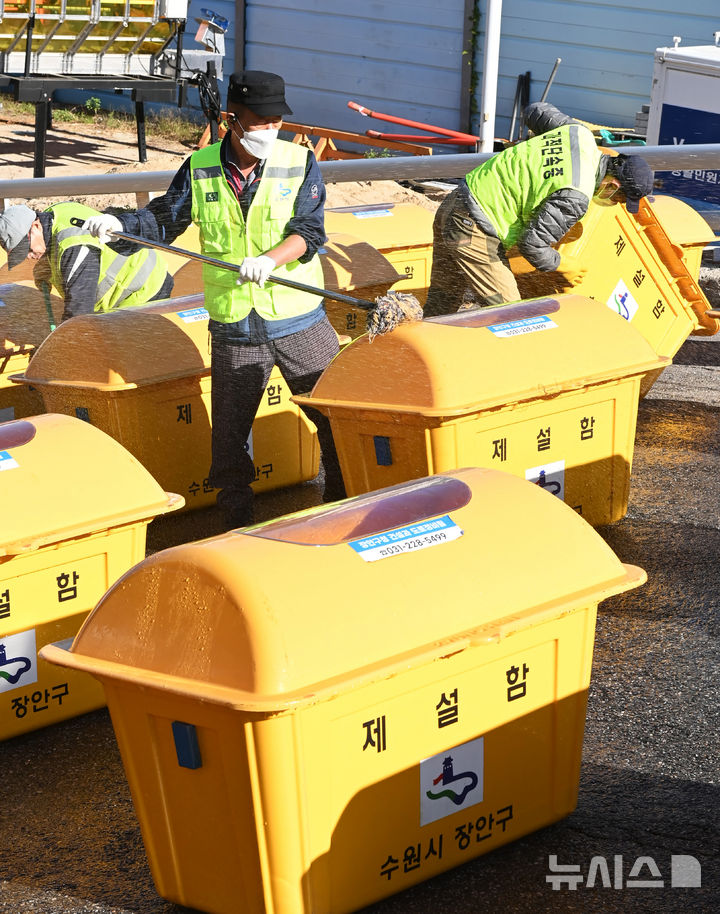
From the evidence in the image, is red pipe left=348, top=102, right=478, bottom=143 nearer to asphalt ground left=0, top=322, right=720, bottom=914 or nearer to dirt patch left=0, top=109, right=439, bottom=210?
dirt patch left=0, top=109, right=439, bottom=210

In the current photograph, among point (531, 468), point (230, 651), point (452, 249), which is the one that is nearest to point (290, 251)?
point (531, 468)

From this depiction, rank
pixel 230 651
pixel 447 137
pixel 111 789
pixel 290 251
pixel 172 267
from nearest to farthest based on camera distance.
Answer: pixel 230 651 < pixel 111 789 < pixel 290 251 < pixel 172 267 < pixel 447 137

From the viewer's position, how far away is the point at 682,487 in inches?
260

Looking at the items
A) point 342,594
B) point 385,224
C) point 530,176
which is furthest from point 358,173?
point 342,594

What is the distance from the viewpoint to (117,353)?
230 inches

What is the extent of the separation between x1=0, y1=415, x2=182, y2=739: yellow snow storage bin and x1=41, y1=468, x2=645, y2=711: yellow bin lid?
0.86 metres

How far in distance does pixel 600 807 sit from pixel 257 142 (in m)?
2.94

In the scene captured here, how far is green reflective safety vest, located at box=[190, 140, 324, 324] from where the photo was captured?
211 inches

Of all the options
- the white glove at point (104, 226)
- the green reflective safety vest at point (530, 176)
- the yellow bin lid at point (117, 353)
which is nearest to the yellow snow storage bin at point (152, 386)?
the yellow bin lid at point (117, 353)

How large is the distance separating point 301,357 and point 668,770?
2.33m

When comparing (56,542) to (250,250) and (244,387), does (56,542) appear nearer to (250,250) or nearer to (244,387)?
(244,387)

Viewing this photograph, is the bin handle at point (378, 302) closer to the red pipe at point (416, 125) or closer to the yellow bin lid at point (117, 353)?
the yellow bin lid at point (117, 353)

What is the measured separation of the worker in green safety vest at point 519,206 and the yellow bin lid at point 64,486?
304 centimetres

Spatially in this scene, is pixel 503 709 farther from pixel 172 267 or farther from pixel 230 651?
pixel 172 267
